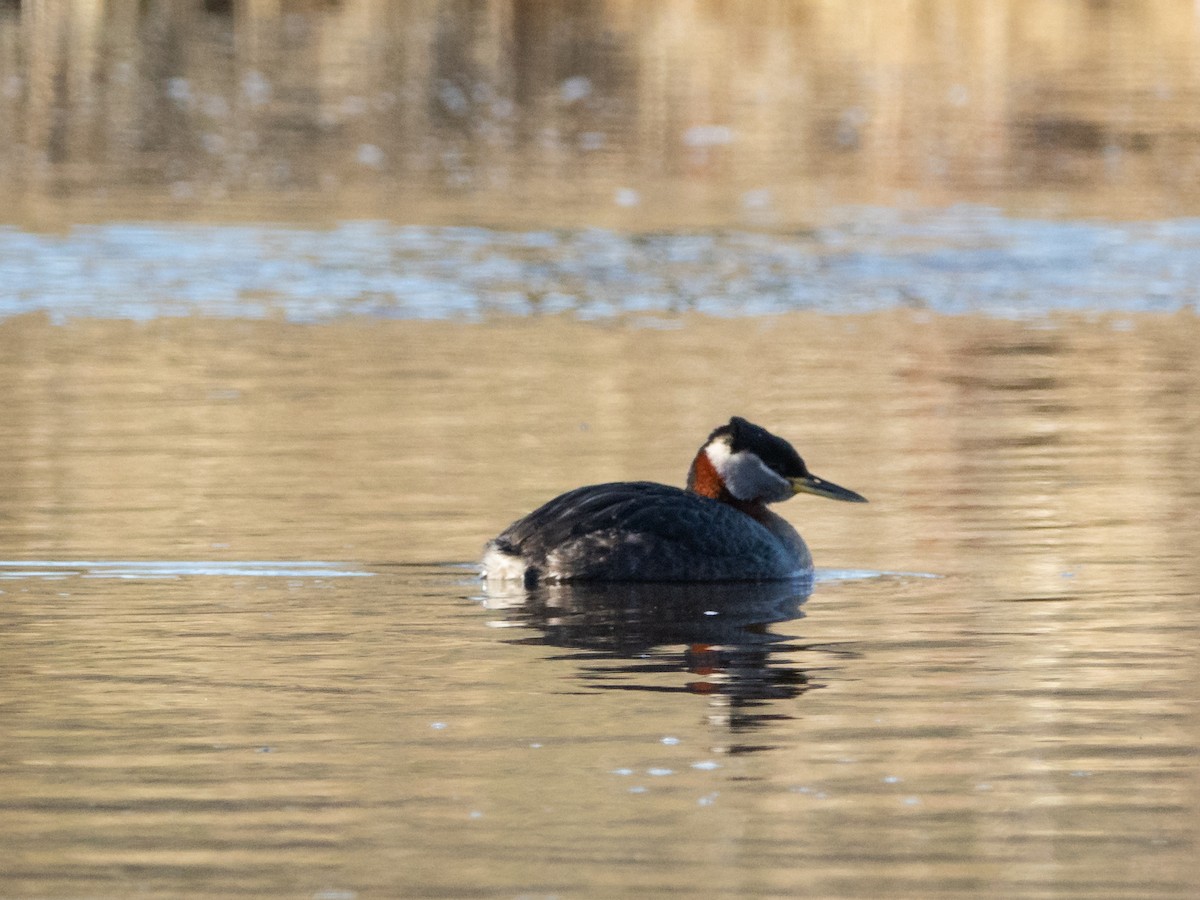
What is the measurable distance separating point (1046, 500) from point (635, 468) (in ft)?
6.34

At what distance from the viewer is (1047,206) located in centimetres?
2283

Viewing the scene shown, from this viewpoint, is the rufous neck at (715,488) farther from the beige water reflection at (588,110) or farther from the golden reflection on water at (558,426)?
the beige water reflection at (588,110)

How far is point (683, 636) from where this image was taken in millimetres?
8703

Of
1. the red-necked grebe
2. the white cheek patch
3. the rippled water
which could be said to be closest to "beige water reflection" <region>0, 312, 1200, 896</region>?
the rippled water

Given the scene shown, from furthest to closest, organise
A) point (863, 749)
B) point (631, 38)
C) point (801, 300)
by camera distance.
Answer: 1. point (631, 38)
2. point (801, 300)
3. point (863, 749)

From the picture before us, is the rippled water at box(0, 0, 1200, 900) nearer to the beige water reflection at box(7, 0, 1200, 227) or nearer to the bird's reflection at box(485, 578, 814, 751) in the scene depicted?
the bird's reflection at box(485, 578, 814, 751)

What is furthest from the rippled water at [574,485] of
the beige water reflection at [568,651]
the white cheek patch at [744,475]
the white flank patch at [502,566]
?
the white cheek patch at [744,475]

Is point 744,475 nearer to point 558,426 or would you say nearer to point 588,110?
point 558,426

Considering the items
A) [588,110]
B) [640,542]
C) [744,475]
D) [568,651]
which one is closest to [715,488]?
[744,475]

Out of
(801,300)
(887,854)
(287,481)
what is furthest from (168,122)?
(887,854)

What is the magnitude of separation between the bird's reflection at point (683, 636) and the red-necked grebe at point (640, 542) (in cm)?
6

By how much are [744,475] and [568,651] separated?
2.27 metres

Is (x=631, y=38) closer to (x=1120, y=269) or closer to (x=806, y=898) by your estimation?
(x=1120, y=269)

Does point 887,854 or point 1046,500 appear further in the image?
point 1046,500
